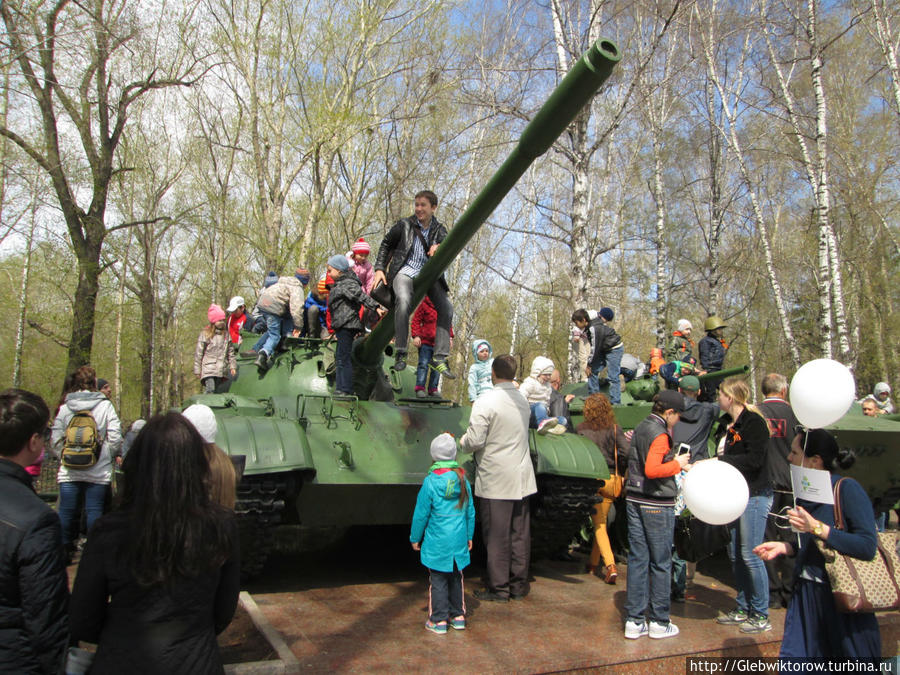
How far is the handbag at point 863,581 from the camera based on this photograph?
324 centimetres

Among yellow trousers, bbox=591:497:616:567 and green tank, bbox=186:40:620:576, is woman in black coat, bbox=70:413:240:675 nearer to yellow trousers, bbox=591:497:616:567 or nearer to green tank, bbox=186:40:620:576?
green tank, bbox=186:40:620:576

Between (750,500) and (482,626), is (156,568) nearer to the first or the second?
(482,626)

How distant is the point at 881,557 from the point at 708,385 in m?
6.46

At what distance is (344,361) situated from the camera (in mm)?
6871

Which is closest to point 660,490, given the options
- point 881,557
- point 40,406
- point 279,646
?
point 881,557

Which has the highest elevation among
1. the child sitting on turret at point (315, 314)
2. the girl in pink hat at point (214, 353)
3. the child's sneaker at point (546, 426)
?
the child sitting on turret at point (315, 314)

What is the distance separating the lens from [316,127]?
1711 cm

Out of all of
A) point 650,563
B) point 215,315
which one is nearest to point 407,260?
point 650,563

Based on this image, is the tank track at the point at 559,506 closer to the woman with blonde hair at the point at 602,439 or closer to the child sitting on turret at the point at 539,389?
the woman with blonde hair at the point at 602,439

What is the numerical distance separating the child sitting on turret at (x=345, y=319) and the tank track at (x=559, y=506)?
194 centimetres

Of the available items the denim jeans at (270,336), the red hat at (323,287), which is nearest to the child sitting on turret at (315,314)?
the red hat at (323,287)

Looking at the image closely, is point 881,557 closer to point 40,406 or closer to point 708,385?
point 40,406

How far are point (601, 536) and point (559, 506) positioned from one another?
3.53 ft

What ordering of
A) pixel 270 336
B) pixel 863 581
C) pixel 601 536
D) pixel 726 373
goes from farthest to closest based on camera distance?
pixel 726 373, pixel 270 336, pixel 601 536, pixel 863 581
